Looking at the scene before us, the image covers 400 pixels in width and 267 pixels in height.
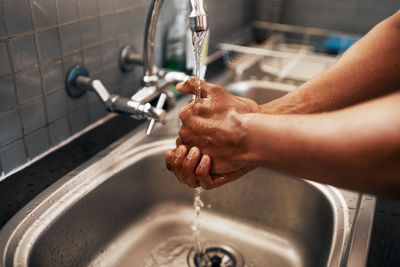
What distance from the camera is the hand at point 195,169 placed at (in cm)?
63

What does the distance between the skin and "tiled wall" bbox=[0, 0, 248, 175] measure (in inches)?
9.9

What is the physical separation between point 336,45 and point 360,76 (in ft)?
2.47

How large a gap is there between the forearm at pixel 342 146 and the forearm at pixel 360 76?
0.22 metres

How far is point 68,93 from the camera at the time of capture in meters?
0.77

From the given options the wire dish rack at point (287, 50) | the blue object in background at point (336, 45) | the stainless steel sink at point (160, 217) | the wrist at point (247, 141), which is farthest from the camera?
the blue object in background at point (336, 45)

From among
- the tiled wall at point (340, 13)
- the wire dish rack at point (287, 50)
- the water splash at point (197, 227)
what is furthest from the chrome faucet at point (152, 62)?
the tiled wall at point (340, 13)

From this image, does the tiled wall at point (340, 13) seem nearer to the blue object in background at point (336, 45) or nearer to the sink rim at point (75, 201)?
the blue object in background at point (336, 45)

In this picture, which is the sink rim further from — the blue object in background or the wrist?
the blue object in background

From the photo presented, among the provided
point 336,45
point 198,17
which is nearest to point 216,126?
point 198,17

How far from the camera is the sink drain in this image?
797mm

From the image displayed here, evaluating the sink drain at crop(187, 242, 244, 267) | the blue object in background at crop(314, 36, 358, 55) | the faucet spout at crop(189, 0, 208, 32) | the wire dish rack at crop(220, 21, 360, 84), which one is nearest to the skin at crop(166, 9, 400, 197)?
the faucet spout at crop(189, 0, 208, 32)

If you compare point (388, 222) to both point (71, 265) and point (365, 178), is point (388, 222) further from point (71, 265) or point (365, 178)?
point (71, 265)

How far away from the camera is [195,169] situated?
2.11ft

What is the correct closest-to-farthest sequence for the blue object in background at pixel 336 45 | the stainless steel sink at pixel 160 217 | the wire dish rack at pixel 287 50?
the stainless steel sink at pixel 160 217, the wire dish rack at pixel 287 50, the blue object in background at pixel 336 45
